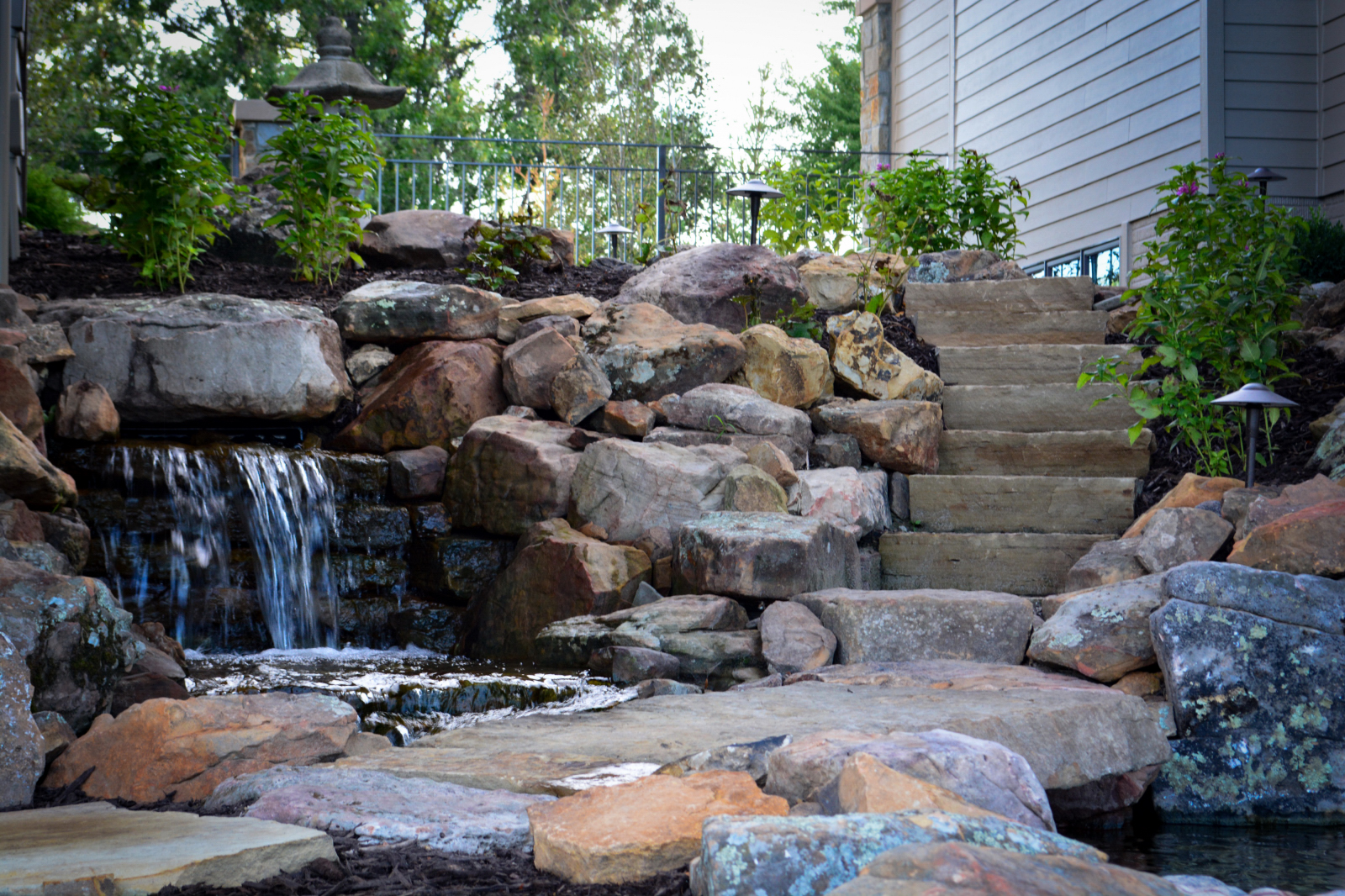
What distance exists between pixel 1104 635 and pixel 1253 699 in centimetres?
49

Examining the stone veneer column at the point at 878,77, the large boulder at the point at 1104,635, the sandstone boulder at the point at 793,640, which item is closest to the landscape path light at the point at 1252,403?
the large boulder at the point at 1104,635

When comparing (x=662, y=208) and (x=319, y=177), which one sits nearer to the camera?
(x=319, y=177)

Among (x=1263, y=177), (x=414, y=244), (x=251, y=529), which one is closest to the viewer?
(x=251, y=529)

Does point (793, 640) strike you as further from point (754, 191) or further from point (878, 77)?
point (878, 77)

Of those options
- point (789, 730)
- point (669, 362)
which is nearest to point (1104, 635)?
point (789, 730)

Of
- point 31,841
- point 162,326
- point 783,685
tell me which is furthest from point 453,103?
point 31,841

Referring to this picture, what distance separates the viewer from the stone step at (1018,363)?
262 inches

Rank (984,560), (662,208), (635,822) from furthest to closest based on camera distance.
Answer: (662,208) → (984,560) → (635,822)

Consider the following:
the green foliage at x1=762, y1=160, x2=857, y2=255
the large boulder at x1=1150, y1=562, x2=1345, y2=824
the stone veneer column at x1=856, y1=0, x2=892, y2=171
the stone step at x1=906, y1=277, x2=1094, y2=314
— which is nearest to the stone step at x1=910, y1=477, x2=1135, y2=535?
the large boulder at x1=1150, y1=562, x2=1345, y2=824

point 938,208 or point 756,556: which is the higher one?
point 938,208

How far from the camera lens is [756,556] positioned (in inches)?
169

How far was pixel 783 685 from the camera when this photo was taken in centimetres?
368

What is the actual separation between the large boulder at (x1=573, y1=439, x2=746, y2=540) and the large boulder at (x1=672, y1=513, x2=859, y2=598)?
1.20 ft

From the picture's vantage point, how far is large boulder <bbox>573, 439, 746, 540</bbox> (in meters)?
4.97
